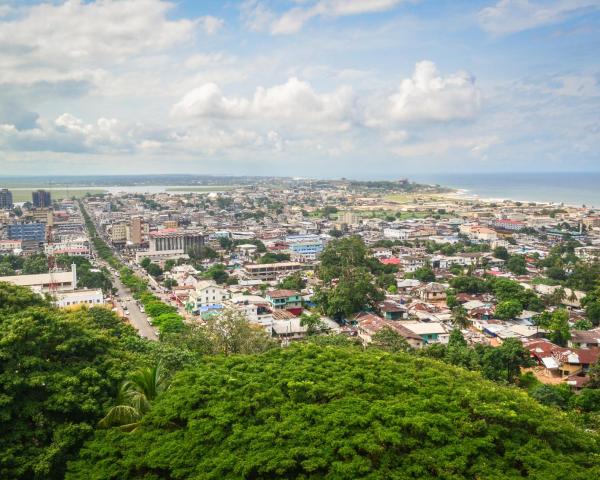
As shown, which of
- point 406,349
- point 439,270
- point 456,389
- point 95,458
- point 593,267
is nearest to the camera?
point 95,458

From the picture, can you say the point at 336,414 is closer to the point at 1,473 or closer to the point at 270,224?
the point at 1,473

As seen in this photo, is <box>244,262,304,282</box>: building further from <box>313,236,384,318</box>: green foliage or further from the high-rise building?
the high-rise building

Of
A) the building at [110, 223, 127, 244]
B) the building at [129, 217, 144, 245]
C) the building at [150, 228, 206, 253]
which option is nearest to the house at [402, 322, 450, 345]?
the building at [150, 228, 206, 253]

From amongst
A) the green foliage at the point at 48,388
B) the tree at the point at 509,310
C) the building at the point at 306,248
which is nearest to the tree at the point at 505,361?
the tree at the point at 509,310

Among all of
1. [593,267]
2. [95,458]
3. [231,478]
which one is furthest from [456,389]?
[593,267]

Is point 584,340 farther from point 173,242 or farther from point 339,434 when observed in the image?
point 173,242

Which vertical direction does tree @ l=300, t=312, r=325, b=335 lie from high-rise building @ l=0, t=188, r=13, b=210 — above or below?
below

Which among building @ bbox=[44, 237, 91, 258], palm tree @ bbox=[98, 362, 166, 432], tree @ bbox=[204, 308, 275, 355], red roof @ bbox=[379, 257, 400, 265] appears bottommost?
red roof @ bbox=[379, 257, 400, 265]
